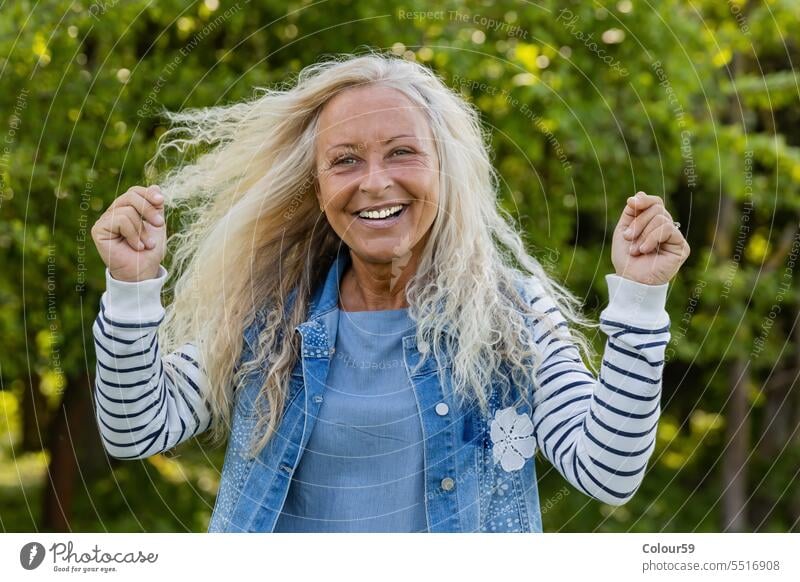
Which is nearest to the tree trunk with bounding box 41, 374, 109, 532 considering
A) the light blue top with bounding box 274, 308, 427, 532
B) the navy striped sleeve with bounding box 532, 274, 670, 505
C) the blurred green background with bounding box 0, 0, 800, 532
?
the blurred green background with bounding box 0, 0, 800, 532

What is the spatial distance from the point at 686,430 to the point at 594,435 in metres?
4.20

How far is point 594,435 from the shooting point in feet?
5.68

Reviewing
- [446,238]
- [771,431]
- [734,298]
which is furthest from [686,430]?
[446,238]

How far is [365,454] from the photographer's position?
186cm

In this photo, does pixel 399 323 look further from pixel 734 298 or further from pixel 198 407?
pixel 734 298

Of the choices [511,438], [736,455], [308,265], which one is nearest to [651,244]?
[511,438]

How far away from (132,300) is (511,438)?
0.73 meters

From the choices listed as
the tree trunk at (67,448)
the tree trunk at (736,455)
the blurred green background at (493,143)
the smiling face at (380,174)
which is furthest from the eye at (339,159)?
the tree trunk at (736,455)

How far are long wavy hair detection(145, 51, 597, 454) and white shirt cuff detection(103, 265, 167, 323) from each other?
8.5 inches

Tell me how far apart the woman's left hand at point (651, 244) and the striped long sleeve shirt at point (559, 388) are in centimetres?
2

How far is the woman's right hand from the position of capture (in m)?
1.78

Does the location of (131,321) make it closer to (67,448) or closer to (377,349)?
(377,349)

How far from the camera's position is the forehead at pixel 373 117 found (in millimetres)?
1920
